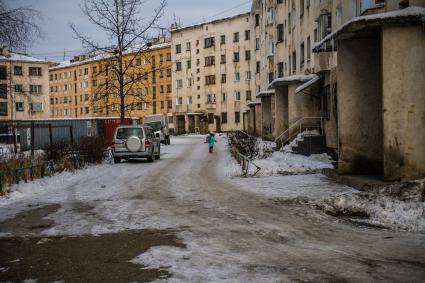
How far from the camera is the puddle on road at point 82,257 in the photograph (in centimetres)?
507

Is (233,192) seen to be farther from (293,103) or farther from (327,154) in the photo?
(293,103)

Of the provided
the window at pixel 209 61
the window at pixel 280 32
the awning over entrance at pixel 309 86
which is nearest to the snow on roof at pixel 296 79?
the awning over entrance at pixel 309 86

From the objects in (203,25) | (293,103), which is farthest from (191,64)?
(293,103)

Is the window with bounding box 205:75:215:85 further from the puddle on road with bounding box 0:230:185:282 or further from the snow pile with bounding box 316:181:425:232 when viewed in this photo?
the puddle on road with bounding box 0:230:185:282

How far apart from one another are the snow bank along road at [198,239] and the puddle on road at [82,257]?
14 millimetres

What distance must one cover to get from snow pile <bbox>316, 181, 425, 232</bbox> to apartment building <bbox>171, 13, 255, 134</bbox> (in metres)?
56.5

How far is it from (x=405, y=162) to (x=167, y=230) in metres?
6.78

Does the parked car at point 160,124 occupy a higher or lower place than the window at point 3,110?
lower

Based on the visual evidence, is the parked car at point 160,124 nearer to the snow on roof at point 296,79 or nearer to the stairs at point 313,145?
the snow on roof at point 296,79

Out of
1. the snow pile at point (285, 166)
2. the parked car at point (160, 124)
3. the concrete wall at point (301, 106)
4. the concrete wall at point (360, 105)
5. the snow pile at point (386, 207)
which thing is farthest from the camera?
the parked car at point (160, 124)

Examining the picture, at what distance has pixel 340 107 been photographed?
13.3m

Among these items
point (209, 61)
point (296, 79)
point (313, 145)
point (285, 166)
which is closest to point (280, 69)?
point (296, 79)

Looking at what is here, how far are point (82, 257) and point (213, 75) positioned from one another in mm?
65175

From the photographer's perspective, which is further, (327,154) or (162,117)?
(162,117)
